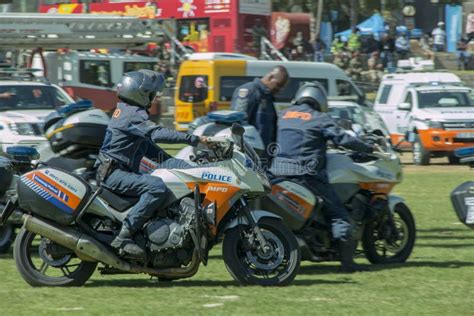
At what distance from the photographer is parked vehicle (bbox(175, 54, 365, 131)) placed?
29375mm

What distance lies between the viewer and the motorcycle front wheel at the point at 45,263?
8609 millimetres

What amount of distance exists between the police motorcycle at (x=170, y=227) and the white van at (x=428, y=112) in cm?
1437

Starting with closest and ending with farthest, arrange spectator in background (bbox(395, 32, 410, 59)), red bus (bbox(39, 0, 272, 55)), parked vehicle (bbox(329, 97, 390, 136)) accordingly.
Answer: parked vehicle (bbox(329, 97, 390, 136)) < red bus (bbox(39, 0, 272, 55)) < spectator in background (bbox(395, 32, 410, 59))

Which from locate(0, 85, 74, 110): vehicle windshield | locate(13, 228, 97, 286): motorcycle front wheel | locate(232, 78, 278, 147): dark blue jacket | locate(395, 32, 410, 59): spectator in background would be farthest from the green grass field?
locate(395, 32, 410, 59): spectator in background

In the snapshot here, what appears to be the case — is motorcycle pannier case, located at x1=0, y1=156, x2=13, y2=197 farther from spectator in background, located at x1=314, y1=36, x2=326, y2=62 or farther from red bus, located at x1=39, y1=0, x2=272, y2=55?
spectator in background, located at x1=314, y1=36, x2=326, y2=62

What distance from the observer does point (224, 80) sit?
1158 inches

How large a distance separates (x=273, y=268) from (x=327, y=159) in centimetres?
169

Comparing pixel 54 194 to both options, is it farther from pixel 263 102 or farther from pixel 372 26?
pixel 372 26

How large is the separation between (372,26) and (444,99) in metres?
18.9

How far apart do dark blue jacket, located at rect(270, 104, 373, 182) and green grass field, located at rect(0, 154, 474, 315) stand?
36.0 inches

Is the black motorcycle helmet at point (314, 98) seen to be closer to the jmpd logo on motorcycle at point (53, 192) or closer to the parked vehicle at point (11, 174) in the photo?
the jmpd logo on motorcycle at point (53, 192)

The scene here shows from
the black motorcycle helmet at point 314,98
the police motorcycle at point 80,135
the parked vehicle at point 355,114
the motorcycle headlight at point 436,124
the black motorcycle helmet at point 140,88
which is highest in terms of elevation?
the black motorcycle helmet at point 140,88

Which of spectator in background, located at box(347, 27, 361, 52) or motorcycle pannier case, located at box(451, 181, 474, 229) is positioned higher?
spectator in background, located at box(347, 27, 361, 52)

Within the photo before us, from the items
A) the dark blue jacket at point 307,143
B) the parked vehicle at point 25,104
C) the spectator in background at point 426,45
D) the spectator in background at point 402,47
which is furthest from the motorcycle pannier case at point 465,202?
the spectator in background at point 426,45
